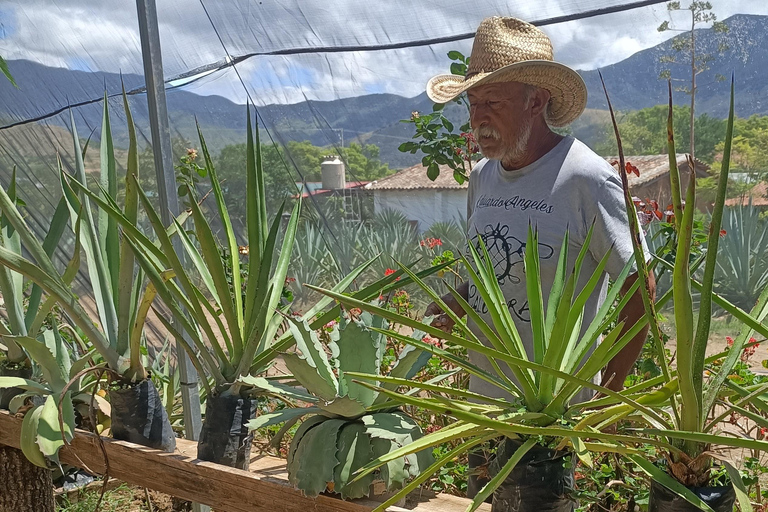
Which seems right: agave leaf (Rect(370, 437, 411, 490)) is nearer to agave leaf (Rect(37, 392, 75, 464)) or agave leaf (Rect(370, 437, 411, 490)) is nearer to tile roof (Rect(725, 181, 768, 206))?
agave leaf (Rect(37, 392, 75, 464))

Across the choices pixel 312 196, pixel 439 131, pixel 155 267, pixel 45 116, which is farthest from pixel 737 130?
pixel 45 116

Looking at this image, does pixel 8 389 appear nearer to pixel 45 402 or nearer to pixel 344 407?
pixel 45 402

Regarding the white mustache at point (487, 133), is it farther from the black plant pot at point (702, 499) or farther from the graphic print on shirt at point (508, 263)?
the black plant pot at point (702, 499)

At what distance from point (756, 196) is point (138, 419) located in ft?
7.63

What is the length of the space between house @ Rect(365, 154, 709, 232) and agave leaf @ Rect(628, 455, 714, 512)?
1984mm

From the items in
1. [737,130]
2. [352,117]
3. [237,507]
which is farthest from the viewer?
[352,117]

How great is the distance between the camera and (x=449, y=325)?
1.44m

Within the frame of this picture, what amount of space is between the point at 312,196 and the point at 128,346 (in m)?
1.32

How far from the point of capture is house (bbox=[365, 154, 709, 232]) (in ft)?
8.56

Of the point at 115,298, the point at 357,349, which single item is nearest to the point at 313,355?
the point at 357,349

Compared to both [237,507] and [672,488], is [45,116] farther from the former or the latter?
[672,488]

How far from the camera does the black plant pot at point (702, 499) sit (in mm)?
710

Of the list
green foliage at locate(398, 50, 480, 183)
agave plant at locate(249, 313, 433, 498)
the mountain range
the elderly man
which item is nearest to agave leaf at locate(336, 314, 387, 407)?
agave plant at locate(249, 313, 433, 498)

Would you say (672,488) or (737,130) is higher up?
(737,130)
